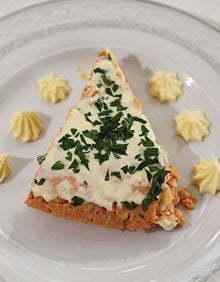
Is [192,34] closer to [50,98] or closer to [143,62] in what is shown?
[143,62]

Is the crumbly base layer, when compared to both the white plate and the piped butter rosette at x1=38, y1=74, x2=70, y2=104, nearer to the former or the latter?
the white plate

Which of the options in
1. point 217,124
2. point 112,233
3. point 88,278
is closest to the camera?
point 88,278

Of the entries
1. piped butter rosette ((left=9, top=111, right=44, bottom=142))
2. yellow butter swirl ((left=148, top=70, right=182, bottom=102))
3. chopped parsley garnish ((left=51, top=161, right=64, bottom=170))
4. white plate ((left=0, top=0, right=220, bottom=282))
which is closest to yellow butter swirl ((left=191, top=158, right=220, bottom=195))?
white plate ((left=0, top=0, right=220, bottom=282))

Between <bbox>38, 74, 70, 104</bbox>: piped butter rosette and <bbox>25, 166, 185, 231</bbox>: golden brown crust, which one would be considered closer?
<bbox>25, 166, 185, 231</bbox>: golden brown crust

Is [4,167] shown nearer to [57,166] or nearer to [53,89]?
[57,166]

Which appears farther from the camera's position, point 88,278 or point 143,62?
point 143,62

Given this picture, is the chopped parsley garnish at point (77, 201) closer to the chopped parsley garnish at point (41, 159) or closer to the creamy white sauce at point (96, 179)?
the creamy white sauce at point (96, 179)

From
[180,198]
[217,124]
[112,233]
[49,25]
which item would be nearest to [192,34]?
[217,124]

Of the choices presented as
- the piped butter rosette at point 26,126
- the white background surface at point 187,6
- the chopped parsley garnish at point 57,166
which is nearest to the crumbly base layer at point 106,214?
the chopped parsley garnish at point 57,166
